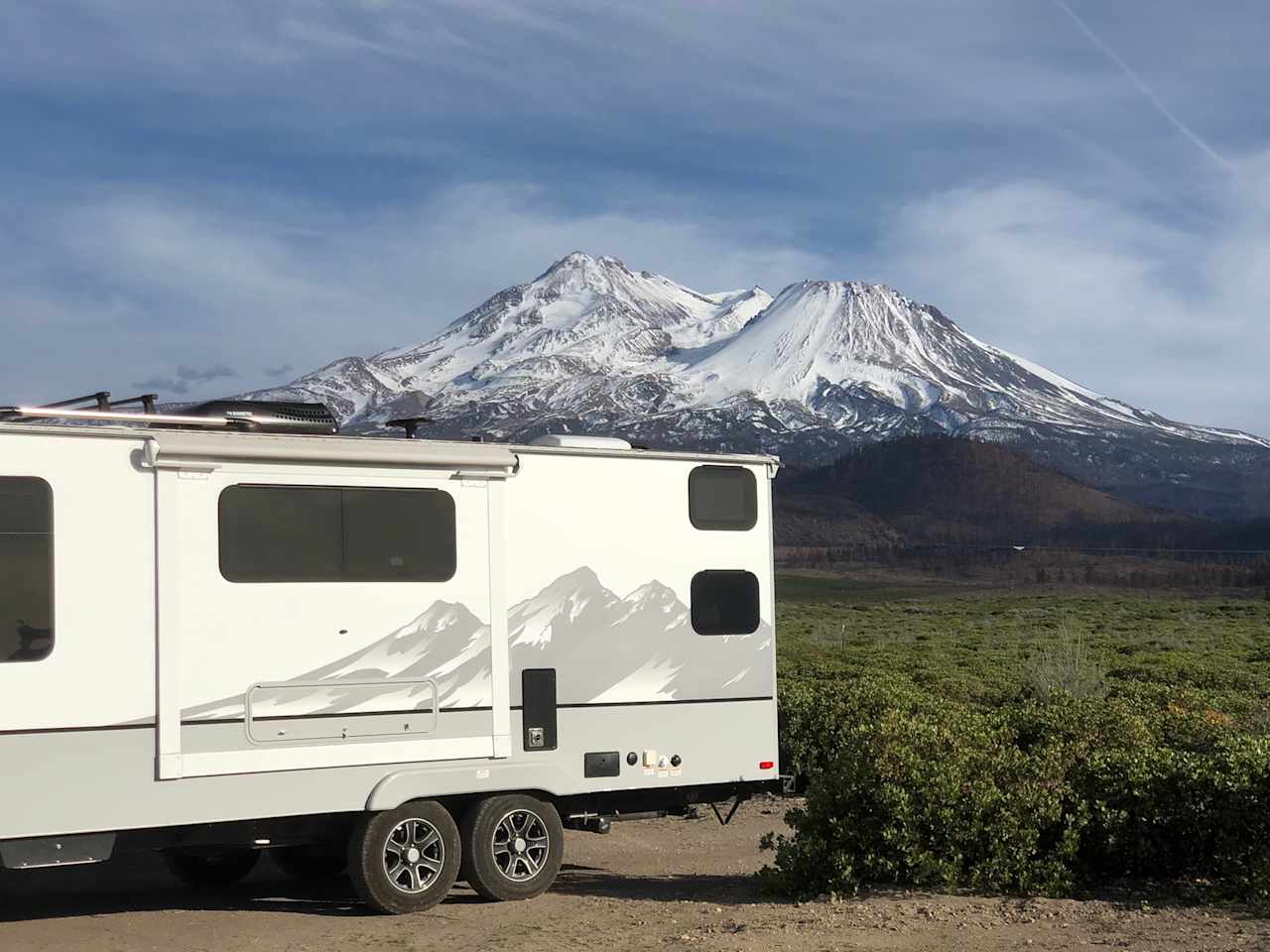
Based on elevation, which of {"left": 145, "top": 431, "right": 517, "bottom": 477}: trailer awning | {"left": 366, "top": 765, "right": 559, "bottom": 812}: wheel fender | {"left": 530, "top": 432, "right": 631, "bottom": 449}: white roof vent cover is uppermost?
{"left": 530, "top": 432, "right": 631, "bottom": 449}: white roof vent cover

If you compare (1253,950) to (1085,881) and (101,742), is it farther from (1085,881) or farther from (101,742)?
(101,742)

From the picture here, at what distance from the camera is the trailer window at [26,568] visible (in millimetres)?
8727

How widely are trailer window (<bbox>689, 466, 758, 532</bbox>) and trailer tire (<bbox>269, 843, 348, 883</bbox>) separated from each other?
3447mm

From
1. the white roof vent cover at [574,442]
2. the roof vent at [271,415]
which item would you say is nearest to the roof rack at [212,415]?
the roof vent at [271,415]

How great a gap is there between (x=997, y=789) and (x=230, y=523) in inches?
198

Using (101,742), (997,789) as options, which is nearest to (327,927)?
(101,742)

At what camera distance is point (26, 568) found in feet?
28.9

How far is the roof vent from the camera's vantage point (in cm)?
990

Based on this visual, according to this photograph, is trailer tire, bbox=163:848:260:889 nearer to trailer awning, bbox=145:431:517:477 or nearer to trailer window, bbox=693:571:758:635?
trailer awning, bbox=145:431:517:477

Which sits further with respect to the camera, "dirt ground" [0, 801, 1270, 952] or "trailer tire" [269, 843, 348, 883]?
"trailer tire" [269, 843, 348, 883]

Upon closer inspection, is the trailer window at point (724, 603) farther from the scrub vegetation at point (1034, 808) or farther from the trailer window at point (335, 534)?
the trailer window at point (335, 534)

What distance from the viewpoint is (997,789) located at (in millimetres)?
10055

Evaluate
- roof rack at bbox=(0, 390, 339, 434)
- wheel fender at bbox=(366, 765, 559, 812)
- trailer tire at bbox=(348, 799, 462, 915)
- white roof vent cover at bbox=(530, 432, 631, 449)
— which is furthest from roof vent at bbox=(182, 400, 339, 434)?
trailer tire at bbox=(348, 799, 462, 915)

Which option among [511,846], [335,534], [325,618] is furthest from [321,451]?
[511,846]
